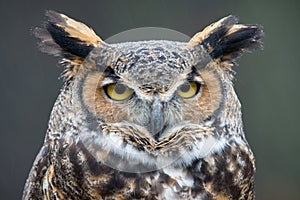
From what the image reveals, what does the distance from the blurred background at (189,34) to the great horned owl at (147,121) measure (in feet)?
7.21

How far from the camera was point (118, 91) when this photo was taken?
217 cm

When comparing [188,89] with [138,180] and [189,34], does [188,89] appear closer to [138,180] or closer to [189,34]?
[138,180]

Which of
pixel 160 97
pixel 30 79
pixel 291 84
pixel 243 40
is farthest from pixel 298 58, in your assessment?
pixel 160 97

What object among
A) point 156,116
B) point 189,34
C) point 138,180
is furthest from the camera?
point 189,34

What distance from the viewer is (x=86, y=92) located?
2203 mm

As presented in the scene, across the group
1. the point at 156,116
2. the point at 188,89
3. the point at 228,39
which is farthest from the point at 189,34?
the point at 156,116

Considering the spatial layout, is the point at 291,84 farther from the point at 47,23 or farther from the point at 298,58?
the point at 47,23

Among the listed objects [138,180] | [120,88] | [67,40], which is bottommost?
[138,180]

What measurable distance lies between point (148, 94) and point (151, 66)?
9cm

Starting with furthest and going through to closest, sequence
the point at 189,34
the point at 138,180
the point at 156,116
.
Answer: the point at 189,34
the point at 138,180
the point at 156,116

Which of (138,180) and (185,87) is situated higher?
(185,87)

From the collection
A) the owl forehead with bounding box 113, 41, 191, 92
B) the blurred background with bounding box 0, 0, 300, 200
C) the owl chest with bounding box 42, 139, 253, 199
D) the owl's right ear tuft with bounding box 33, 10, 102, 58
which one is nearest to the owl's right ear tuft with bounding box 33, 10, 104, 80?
the owl's right ear tuft with bounding box 33, 10, 102, 58

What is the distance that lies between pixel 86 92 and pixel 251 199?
708 mm

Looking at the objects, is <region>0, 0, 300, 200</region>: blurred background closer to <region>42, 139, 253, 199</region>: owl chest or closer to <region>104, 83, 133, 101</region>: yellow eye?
<region>42, 139, 253, 199</region>: owl chest
